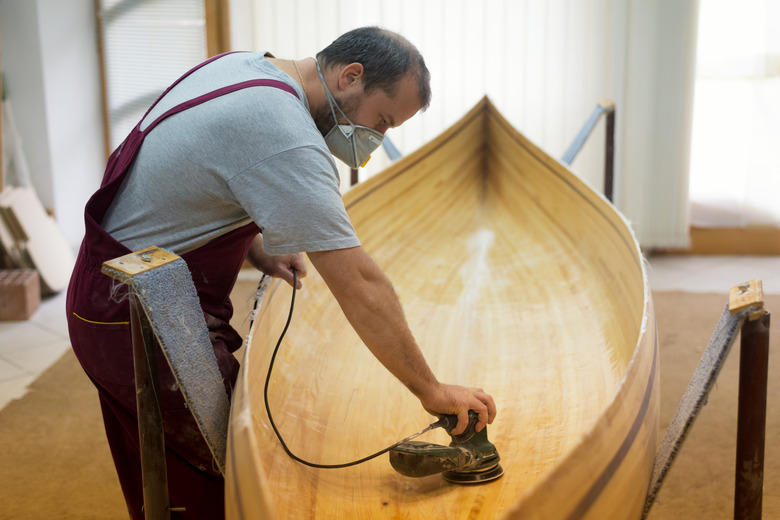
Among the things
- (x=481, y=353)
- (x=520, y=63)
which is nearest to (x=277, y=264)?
(x=481, y=353)

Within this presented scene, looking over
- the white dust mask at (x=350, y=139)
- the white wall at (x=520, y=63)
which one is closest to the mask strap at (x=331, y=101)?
the white dust mask at (x=350, y=139)

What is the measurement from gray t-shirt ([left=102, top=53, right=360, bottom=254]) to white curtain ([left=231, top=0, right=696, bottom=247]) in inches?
112

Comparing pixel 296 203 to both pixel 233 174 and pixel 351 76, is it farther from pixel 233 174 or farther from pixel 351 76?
pixel 351 76

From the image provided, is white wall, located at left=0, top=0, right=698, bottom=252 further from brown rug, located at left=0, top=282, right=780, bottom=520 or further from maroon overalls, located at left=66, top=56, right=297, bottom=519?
maroon overalls, located at left=66, top=56, right=297, bottom=519

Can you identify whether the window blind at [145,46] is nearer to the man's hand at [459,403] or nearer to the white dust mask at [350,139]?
the white dust mask at [350,139]

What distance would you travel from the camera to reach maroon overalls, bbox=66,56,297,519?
48.3 inches

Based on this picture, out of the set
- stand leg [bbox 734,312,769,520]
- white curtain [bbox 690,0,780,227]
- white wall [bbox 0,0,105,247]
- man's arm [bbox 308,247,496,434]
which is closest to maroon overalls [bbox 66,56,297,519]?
man's arm [bbox 308,247,496,434]

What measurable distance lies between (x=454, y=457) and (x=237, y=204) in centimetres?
53

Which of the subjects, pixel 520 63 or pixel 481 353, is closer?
pixel 481 353

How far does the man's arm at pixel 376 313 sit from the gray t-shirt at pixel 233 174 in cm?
3

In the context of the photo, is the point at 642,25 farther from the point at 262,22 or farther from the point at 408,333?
the point at 408,333

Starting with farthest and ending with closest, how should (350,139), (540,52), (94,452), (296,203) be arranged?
(540,52) → (94,452) → (350,139) → (296,203)

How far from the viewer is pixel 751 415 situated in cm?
123

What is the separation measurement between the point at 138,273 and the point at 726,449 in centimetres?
184
